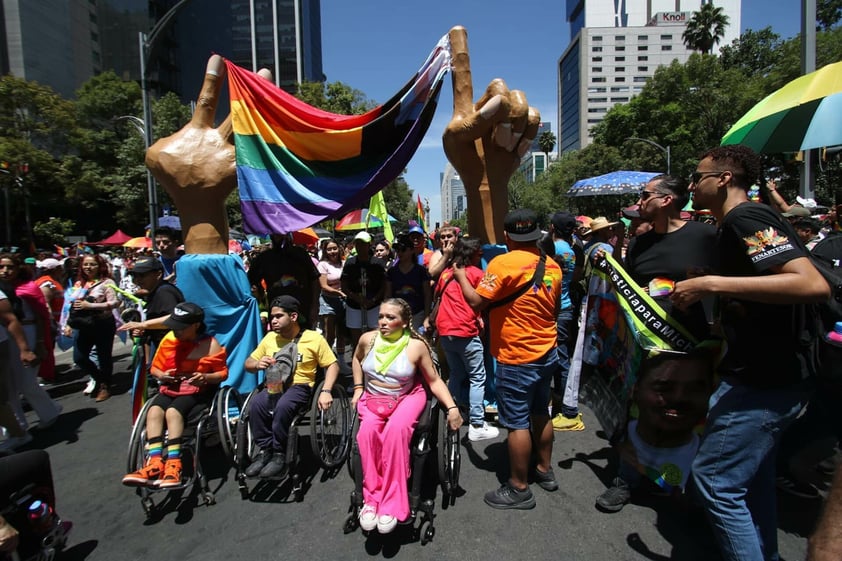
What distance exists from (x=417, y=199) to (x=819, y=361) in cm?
1124

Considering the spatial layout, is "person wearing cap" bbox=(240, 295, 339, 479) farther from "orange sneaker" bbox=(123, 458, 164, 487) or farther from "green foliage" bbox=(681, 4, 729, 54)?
"green foliage" bbox=(681, 4, 729, 54)

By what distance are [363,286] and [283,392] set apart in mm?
1922

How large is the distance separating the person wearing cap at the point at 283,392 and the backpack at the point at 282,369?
2 cm

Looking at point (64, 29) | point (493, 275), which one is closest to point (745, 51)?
point (493, 275)

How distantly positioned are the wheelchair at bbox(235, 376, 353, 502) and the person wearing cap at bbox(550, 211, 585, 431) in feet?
6.29

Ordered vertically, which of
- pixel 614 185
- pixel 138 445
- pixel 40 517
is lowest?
pixel 40 517

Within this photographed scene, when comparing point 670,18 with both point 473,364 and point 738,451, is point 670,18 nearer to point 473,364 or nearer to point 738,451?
point 473,364

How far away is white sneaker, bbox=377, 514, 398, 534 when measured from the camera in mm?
2611

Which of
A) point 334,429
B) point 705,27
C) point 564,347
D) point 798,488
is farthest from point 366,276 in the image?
point 705,27

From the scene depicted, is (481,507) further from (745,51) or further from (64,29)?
(64,29)

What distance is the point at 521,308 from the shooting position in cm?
301

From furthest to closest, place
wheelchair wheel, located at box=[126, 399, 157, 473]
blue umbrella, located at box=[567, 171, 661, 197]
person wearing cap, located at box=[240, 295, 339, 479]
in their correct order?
blue umbrella, located at box=[567, 171, 661, 197] → person wearing cap, located at box=[240, 295, 339, 479] → wheelchair wheel, located at box=[126, 399, 157, 473]

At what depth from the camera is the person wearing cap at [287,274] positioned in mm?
4836

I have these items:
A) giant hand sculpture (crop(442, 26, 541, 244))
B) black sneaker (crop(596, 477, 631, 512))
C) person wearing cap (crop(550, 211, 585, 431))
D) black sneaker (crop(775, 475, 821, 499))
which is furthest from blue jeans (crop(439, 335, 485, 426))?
black sneaker (crop(775, 475, 821, 499))
